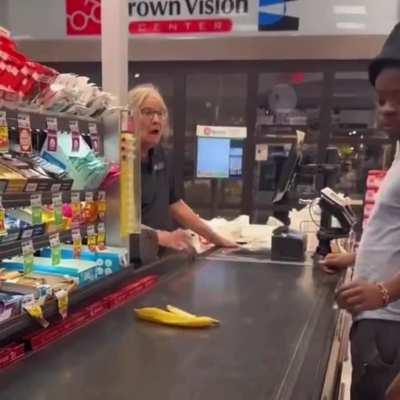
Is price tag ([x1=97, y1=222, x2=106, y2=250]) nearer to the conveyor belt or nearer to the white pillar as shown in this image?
the conveyor belt

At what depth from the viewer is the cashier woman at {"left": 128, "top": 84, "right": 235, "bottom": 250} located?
235 centimetres

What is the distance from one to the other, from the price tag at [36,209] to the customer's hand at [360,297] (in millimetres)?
757

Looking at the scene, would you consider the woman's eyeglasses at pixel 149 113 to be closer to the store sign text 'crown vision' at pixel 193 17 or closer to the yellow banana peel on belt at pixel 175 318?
the yellow banana peel on belt at pixel 175 318

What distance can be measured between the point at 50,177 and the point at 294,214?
1.74 meters

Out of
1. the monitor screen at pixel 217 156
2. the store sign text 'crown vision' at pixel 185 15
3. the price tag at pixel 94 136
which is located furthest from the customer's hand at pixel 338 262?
the store sign text 'crown vision' at pixel 185 15

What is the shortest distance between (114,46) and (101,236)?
68 centimetres

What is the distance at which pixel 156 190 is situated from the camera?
252cm

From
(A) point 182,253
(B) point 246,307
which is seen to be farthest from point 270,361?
(A) point 182,253

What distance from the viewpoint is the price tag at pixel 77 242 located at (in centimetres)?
149

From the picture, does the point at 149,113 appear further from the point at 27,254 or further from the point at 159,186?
the point at 27,254

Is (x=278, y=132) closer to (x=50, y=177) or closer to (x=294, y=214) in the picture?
(x=294, y=214)

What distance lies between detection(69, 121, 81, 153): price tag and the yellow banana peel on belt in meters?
0.50

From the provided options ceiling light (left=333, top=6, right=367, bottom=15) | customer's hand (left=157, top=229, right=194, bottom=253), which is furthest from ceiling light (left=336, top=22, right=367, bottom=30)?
customer's hand (left=157, top=229, right=194, bottom=253)

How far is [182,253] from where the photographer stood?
2299 millimetres
